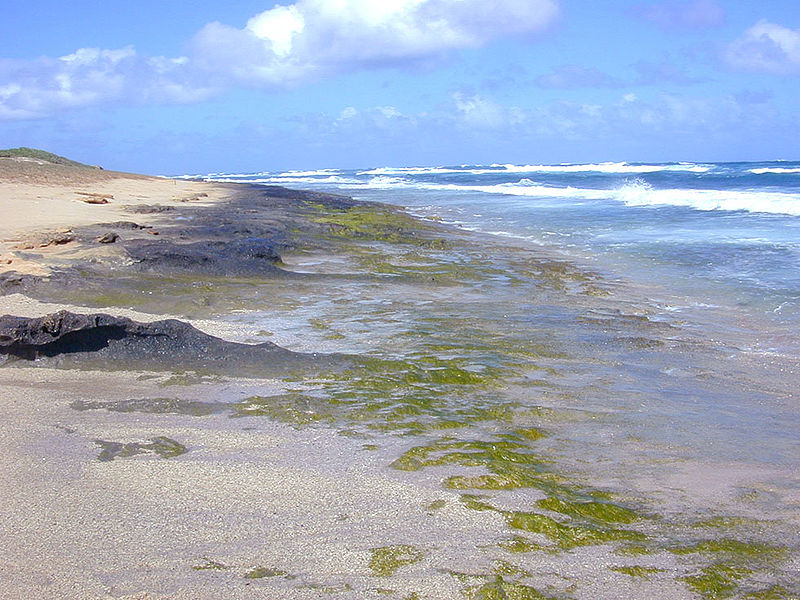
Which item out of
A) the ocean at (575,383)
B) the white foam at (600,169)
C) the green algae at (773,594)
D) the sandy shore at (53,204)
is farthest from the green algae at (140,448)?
the white foam at (600,169)

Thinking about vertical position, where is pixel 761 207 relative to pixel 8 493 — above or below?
above

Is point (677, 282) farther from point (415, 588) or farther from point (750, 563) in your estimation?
point (415, 588)

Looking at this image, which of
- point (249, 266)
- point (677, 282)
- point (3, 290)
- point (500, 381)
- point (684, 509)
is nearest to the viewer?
point (684, 509)

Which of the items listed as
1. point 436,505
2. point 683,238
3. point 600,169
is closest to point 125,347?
point 436,505

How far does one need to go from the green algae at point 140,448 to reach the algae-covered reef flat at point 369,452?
2 cm

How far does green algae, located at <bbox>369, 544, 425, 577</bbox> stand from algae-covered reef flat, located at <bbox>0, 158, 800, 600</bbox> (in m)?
0.02

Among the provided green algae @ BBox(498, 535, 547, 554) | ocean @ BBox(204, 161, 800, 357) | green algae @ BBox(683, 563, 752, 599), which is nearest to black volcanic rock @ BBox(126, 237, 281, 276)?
ocean @ BBox(204, 161, 800, 357)

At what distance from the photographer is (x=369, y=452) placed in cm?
443

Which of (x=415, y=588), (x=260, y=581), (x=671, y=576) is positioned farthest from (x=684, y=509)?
(x=260, y=581)

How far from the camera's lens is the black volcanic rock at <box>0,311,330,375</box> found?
576 cm

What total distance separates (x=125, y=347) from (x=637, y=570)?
4.23 meters

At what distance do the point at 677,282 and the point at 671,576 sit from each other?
31.1ft

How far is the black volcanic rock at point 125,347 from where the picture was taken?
5.76 meters

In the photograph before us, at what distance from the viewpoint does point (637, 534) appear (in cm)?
354
